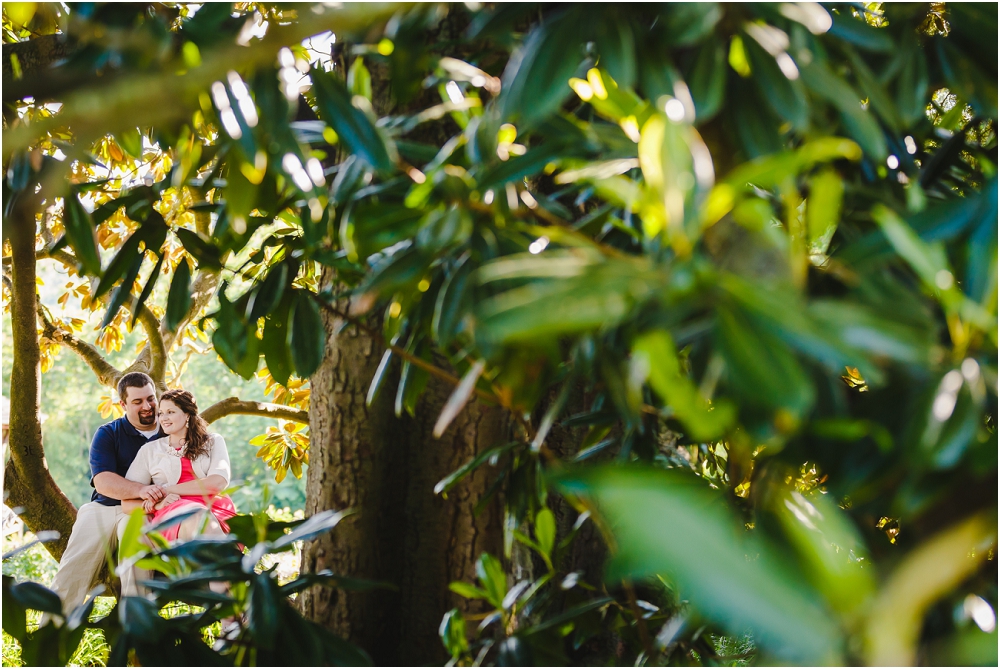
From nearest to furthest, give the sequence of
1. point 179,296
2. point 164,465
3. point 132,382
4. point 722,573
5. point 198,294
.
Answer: point 722,573, point 179,296, point 164,465, point 132,382, point 198,294

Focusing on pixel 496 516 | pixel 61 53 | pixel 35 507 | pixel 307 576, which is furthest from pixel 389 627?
pixel 35 507

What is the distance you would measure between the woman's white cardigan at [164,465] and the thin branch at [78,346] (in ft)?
1.89

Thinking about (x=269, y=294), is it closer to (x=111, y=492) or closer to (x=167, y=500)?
(x=167, y=500)

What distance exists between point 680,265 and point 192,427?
8.92 ft

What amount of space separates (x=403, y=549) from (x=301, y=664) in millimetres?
432

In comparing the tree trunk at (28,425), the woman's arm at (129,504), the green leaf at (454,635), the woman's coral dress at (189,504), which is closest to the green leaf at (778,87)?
the green leaf at (454,635)

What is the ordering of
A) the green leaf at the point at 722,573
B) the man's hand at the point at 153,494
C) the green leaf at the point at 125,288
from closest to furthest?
the green leaf at the point at 722,573
the green leaf at the point at 125,288
the man's hand at the point at 153,494

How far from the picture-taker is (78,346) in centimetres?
304

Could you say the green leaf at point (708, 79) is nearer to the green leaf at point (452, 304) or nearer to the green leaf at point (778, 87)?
the green leaf at point (778, 87)

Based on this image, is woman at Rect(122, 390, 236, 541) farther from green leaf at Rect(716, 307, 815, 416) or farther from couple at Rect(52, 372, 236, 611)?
green leaf at Rect(716, 307, 815, 416)

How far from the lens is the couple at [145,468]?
7.64 ft

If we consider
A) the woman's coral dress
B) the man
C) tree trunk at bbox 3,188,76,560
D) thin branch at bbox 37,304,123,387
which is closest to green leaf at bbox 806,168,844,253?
tree trunk at bbox 3,188,76,560

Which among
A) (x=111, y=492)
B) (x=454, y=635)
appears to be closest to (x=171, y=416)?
(x=111, y=492)

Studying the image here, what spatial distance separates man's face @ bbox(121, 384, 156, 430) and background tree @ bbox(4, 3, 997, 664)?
2250 mm
